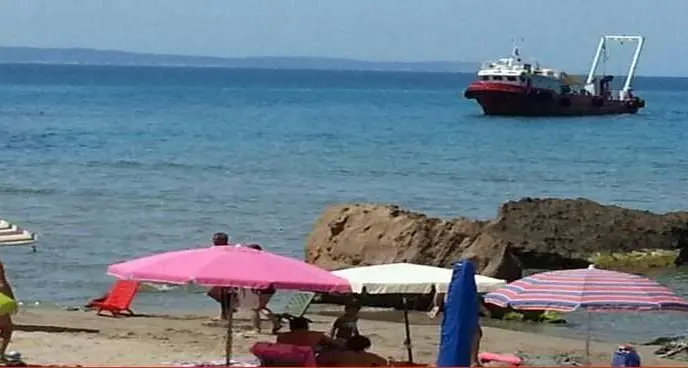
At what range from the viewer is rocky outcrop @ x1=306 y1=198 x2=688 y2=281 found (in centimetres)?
2173

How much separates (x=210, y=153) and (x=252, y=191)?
57.4 ft

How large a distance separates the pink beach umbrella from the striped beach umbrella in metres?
1.51

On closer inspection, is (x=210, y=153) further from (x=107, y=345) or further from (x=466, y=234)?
(x=107, y=345)

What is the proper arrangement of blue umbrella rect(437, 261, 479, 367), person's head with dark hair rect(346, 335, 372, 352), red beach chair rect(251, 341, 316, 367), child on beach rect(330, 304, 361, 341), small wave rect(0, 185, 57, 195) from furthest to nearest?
small wave rect(0, 185, 57, 195) → child on beach rect(330, 304, 361, 341) → person's head with dark hair rect(346, 335, 372, 352) → red beach chair rect(251, 341, 316, 367) → blue umbrella rect(437, 261, 479, 367)

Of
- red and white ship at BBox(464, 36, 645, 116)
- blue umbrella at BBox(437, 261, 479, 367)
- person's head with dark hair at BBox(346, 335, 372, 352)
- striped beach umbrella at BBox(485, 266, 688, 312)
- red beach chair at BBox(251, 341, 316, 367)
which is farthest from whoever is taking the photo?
red and white ship at BBox(464, 36, 645, 116)

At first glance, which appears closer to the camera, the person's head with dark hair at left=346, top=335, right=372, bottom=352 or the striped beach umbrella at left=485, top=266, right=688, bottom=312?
the striped beach umbrella at left=485, top=266, right=688, bottom=312

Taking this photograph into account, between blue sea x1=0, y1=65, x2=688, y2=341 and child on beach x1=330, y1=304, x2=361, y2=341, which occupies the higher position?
child on beach x1=330, y1=304, x2=361, y2=341

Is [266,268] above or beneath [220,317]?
above

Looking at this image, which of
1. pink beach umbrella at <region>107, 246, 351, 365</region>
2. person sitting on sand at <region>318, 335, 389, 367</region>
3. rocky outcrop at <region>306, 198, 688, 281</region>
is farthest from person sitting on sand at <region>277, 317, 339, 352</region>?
rocky outcrop at <region>306, 198, 688, 281</region>

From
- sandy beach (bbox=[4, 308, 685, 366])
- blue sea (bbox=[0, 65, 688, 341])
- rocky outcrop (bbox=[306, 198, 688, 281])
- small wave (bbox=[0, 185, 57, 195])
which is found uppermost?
rocky outcrop (bbox=[306, 198, 688, 281])

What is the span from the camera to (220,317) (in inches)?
720

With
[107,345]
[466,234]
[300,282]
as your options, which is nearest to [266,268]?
[300,282]

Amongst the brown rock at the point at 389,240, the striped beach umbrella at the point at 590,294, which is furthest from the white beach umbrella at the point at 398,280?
the brown rock at the point at 389,240

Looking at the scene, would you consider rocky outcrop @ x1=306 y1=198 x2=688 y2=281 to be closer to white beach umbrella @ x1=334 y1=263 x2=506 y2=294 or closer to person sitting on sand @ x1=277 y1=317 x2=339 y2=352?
white beach umbrella @ x1=334 y1=263 x2=506 y2=294
